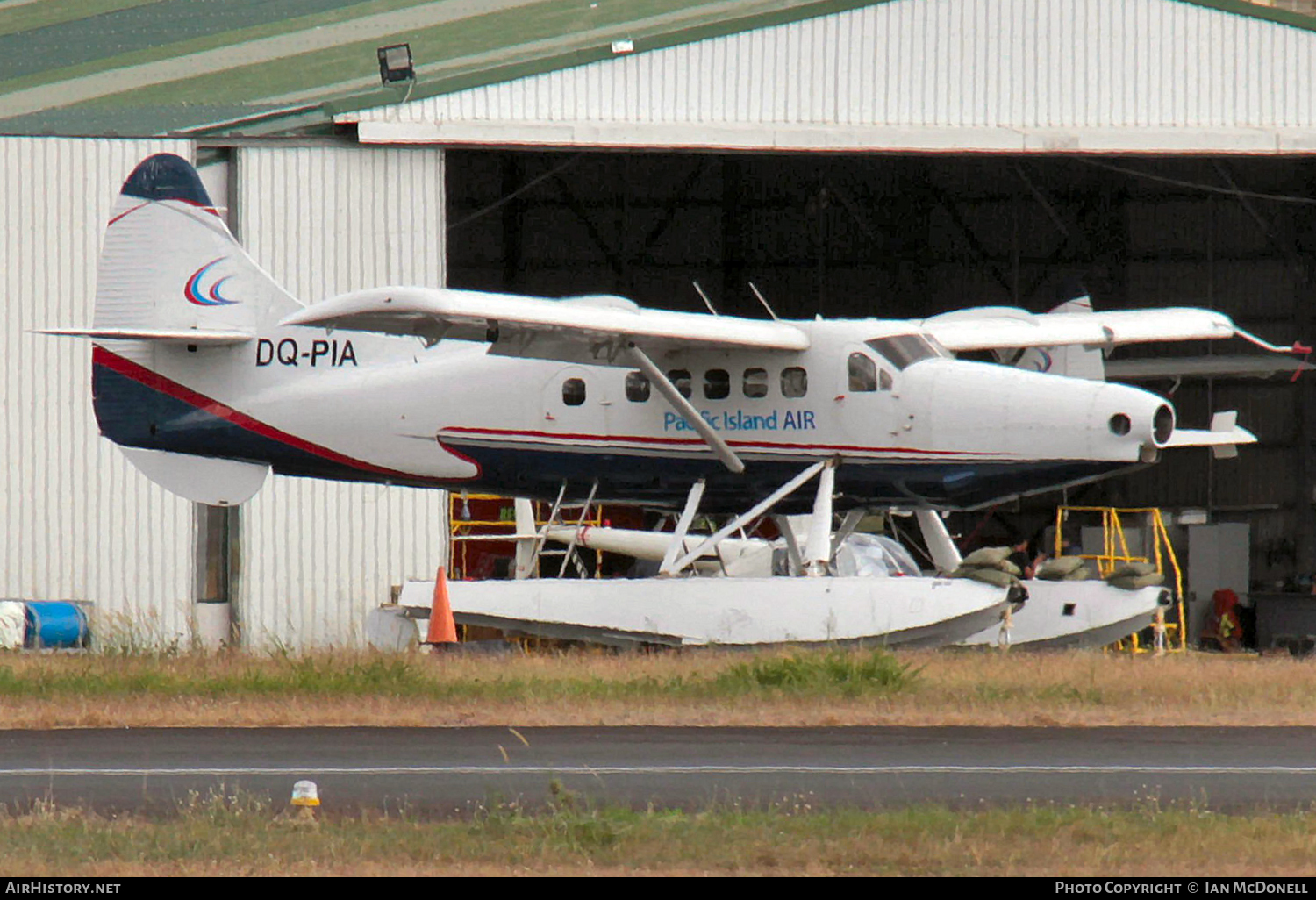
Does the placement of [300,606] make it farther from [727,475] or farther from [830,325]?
[830,325]

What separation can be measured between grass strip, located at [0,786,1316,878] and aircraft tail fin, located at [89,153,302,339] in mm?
11696

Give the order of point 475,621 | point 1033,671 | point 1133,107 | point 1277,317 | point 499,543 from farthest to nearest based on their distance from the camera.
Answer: point 1277,317 → point 499,543 → point 1133,107 → point 475,621 → point 1033,671

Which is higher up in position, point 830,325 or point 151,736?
point 830,325

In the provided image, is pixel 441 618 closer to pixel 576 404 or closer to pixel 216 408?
pixel 576 404

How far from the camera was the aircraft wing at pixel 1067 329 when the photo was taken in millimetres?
20469

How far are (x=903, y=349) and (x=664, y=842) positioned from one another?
10663mm

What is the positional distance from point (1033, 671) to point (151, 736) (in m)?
7.06

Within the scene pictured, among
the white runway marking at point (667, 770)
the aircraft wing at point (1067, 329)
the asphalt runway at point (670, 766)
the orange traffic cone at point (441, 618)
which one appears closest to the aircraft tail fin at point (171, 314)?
the orange traffic cone at point (441, 618)

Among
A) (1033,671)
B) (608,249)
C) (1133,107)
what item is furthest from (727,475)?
(608,249)

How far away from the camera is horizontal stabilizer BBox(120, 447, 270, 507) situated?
20375mm

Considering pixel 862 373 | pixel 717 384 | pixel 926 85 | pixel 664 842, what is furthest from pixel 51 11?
pixel 664 842

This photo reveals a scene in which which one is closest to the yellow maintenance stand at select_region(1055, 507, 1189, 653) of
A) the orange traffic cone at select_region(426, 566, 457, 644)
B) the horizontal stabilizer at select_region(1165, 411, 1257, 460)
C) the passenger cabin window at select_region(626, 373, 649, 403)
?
the horizontal stabilizer at select_region(1165, 411, 1257, 460)

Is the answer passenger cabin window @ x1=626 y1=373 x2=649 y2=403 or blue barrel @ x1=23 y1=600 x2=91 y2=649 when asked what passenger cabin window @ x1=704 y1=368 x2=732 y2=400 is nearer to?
passenger cabin window @ x1=626 y1=373 x2=649 y2=403

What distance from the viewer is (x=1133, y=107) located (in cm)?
2466
